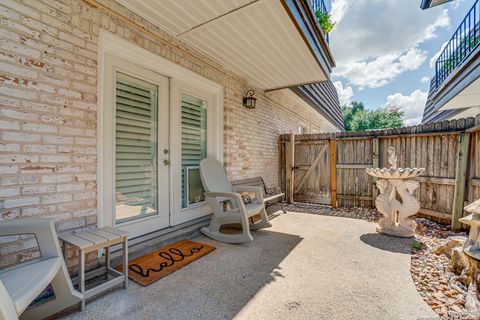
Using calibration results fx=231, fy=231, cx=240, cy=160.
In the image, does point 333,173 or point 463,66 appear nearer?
point 463,66

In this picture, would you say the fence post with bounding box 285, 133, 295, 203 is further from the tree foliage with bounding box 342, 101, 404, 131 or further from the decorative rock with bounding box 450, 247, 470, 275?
the tree foliage with bounding box 342, 101, 404, 131

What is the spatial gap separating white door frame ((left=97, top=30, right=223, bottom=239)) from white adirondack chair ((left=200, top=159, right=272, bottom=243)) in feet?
1.29

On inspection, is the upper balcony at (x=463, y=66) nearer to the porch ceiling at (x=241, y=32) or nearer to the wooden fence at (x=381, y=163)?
the wooden fence at (x=381, y=163)

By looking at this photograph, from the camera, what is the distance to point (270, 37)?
3.05m

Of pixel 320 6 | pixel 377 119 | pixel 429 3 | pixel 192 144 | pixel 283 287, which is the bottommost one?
pixel 283 287

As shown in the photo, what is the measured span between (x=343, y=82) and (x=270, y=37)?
2540 centimetres

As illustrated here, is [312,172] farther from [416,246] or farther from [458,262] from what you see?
[458,262]

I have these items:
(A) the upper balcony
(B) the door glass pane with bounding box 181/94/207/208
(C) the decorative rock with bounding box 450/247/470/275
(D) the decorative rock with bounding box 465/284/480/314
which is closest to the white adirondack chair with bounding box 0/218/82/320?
(B) the door glass pane with bounding box 181/94/207/208

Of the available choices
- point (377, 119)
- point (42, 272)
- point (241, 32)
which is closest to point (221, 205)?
point (42, 272)

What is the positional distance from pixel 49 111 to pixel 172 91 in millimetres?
1545

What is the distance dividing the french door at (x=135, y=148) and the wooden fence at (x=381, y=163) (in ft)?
12.0

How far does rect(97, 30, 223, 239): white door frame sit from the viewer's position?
7.41ft

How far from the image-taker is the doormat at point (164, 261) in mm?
2125

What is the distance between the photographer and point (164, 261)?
2430mm
